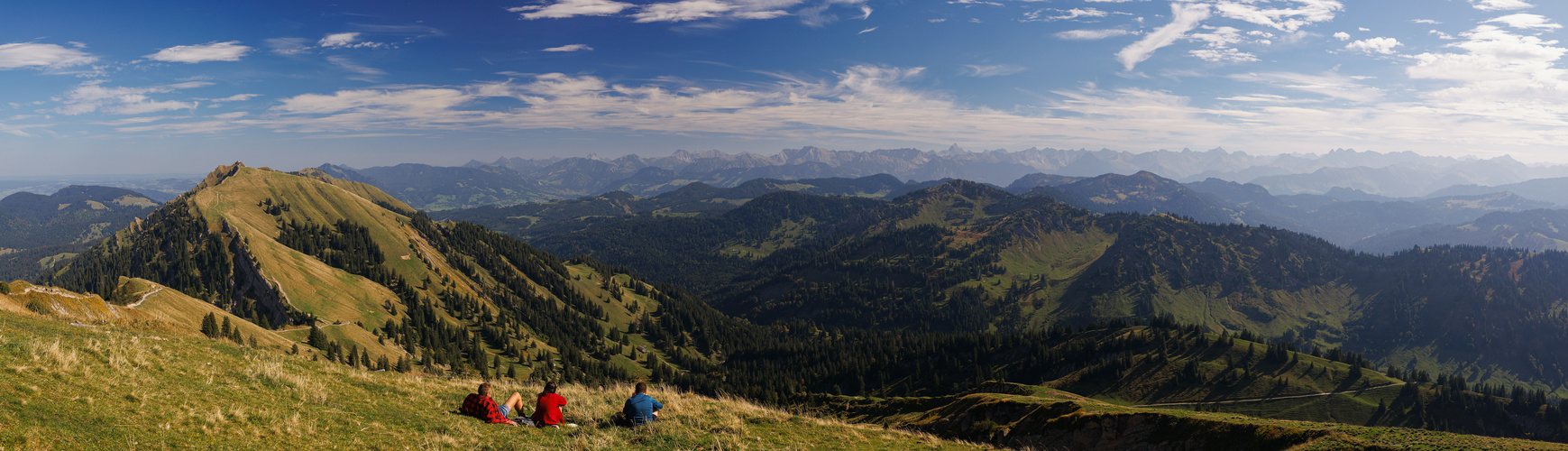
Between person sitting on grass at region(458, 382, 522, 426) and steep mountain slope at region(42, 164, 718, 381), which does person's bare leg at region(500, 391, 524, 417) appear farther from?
steep mountain slope at region(42, 164, 718, 381)

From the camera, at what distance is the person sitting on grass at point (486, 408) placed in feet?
71.6

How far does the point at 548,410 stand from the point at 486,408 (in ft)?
8.34

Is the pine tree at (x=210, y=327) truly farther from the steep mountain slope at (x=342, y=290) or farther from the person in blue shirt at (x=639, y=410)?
the person in blue shirt at (x=639, y=410)

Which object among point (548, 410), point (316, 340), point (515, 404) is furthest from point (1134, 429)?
point (316, 340)

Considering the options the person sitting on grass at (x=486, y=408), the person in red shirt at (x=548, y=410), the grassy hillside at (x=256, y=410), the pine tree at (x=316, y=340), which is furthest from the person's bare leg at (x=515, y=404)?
the pine tree at (x=316, y=340)

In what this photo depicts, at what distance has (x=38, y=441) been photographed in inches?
468

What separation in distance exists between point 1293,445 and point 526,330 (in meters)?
189

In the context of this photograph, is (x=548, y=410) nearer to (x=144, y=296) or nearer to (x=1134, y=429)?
(x=1134, y=429)

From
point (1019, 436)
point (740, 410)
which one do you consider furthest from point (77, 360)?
point (1019, 436)

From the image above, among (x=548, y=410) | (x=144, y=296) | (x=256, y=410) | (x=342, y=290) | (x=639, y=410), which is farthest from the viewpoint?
(x=342, y=290)

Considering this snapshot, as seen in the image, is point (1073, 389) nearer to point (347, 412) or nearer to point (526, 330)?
point (347, 412)

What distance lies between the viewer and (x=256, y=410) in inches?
691

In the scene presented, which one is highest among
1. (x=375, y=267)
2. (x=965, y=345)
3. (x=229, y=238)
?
(x=229, y=238)

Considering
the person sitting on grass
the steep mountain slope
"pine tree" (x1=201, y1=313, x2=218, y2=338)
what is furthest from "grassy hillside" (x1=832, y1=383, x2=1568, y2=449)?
the steep mountain slope
